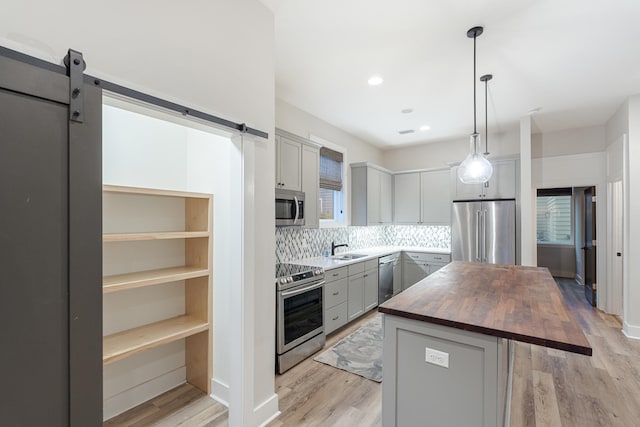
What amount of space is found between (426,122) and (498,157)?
50.7 inches

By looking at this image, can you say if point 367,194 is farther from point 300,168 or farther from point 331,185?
point 300,168

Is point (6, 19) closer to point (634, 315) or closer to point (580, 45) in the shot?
point (580, 45)

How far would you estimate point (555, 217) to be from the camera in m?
7.46

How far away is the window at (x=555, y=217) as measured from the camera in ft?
23.7

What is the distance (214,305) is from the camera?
2.59 metres

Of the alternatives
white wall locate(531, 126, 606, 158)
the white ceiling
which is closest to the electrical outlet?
the white ceiling

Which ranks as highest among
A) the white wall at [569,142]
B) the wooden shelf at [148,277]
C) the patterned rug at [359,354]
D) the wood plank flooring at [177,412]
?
the white wall at [569,142]

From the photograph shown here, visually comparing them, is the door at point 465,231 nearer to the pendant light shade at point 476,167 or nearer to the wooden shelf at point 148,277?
the pendant light shade at point 476,167

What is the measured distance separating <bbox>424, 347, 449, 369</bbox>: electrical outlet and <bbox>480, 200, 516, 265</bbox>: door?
353cm

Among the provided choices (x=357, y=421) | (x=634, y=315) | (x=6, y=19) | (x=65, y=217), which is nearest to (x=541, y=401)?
(x=357, y=421)

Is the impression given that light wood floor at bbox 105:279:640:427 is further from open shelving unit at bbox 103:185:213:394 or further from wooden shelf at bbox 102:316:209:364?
wooden shelf at bbox 102:316:209:364

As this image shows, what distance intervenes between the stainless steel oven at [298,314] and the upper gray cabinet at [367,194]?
1999mm

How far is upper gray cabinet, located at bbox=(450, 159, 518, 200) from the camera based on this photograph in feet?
15.0

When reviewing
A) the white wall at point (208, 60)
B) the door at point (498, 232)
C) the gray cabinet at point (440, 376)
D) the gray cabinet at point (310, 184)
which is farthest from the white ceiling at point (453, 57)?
the gray cabinet at point (440, 376)
